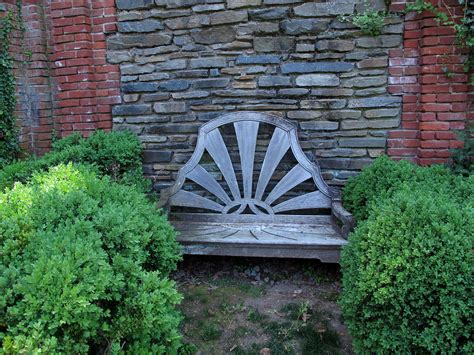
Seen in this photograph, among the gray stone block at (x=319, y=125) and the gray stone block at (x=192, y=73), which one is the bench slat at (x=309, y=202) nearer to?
the gray stone block at (x=319, y=125)

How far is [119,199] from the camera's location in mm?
2393

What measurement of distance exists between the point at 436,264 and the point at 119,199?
1.73 meters

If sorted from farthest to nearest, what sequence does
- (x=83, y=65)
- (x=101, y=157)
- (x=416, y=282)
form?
(x=83, y=65), (x=101, y=157), (x=416, y=282)

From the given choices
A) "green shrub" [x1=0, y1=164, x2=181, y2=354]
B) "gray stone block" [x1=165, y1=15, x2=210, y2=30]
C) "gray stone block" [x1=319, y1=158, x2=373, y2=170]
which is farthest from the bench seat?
"gray stone block" [x1=165, y1=15, x2=210, y2=30]

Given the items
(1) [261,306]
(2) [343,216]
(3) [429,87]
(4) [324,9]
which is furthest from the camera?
(4) [324,9]

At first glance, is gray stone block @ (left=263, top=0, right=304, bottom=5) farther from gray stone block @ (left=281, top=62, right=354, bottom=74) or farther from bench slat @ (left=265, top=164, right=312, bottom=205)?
bench slat @ (left=265, top=164, right=312, bottom=205)

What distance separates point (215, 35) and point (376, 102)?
1539 mm

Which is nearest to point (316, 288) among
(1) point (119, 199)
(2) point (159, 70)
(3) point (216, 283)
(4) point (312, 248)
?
(4) point (312, 248)

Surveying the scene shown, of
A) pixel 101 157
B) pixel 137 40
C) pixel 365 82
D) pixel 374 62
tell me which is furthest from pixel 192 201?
pixel 374 62

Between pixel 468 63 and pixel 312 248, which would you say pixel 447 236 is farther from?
pixel 468 63

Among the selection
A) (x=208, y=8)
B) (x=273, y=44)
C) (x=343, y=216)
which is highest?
(x=208, y=8)

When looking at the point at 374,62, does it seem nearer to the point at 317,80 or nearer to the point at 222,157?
the point at 317,80

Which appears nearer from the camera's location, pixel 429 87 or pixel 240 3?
pixel 429 87

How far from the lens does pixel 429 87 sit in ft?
A: 10.6
